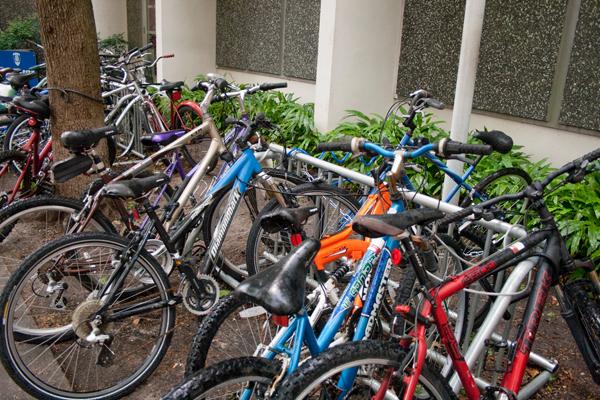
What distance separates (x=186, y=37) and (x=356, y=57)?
4090 mm

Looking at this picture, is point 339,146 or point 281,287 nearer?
point 281,287

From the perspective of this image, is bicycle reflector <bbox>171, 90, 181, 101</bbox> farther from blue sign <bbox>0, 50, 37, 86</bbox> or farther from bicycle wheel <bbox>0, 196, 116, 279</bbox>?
blue sign <bbox>0, 50, 37, 86</bbox>

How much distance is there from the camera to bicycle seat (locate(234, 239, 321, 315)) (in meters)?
1.52

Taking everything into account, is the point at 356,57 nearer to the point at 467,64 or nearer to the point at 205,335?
the point at 467,64

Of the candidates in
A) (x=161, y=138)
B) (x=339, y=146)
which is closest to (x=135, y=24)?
(x=161, y=138)

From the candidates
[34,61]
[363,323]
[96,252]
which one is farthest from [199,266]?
[34,61]

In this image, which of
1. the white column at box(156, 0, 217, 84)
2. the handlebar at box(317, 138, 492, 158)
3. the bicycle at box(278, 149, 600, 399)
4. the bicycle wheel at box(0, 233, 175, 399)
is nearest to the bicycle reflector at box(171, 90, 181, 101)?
the white column at box(156, 0, 217, 84)

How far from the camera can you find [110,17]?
37.8ft

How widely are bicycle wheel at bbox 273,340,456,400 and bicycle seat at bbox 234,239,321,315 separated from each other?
0.20 meters

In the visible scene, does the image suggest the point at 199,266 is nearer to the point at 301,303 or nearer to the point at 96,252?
the point at 96,252

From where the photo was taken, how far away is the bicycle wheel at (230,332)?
7.11 ft

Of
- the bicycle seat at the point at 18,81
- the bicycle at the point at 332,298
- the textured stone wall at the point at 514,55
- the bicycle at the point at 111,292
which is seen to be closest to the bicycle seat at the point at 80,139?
the bicycle at the point at 111,292

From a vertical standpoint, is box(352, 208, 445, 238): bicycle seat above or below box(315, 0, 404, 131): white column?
below

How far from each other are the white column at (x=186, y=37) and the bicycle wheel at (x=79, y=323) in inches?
243
